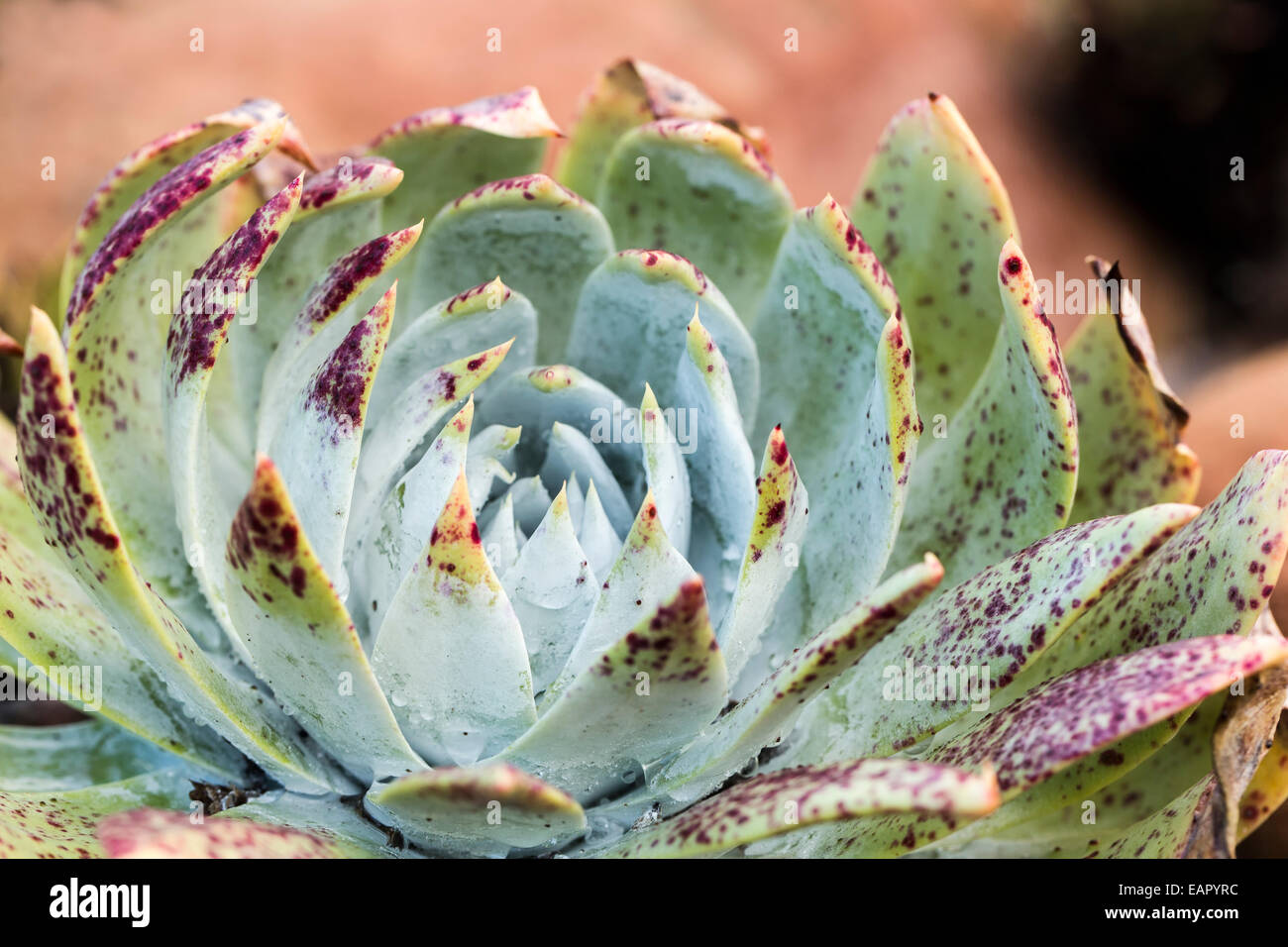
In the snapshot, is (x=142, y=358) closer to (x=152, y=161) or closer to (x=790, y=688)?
(x=152, y=161)

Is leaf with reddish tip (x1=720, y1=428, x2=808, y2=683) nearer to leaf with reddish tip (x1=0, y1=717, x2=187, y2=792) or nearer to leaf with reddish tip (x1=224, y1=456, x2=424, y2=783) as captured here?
leaf with reddish tip (x1=224, y1=456, x2=424, y2=783)

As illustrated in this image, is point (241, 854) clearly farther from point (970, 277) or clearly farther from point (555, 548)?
point (970, 277)

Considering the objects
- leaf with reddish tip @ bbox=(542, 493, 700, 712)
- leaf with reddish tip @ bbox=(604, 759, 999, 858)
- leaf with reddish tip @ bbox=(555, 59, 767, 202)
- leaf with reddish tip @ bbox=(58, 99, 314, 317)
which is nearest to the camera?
leaf with reddish tip @ bbox=(604, 759, 999, 858)

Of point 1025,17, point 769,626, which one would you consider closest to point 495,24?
point 1025,17

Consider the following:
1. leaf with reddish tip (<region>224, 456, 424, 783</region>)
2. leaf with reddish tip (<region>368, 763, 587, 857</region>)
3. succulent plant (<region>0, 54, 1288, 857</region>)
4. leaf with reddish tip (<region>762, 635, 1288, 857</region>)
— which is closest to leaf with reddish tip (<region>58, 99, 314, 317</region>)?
succulent plant (<region>0, 54, 1288, 857</region>)

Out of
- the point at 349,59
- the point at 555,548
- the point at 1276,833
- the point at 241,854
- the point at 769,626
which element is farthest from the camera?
the point at 349,59

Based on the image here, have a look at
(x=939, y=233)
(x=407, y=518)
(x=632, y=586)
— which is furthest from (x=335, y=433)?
(x=939, y=233)
